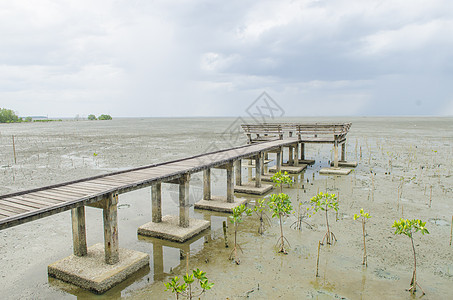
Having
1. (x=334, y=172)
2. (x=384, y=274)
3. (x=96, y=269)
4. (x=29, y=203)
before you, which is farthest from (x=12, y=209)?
(x=334, y=172)

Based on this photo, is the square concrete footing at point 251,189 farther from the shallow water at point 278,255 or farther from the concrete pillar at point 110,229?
the concrete pillar at point 110,229

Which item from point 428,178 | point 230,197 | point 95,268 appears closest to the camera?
point 95,268

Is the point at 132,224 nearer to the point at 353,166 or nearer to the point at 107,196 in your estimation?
the point at 107,196

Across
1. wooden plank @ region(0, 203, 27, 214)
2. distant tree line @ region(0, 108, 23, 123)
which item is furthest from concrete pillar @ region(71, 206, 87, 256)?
distant tree line @ region(0, 108, 23, 123)

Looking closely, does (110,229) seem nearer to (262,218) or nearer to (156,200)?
(156,200)

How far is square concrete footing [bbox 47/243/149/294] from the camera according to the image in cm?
571

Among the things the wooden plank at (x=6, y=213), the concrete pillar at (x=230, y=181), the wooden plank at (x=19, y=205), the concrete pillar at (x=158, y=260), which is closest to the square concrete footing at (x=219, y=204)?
the concrete pillar at (x=230, y=181)

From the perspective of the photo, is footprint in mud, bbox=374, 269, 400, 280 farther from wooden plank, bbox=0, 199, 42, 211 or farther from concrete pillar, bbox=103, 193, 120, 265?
wooden plank, bbox=0, 199, 42, 211

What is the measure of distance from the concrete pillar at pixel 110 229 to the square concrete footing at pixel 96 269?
16 centimetres

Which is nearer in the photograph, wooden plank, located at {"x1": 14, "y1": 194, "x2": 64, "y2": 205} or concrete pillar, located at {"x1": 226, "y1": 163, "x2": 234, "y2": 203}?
wooden plank, located at {"x1": 14, "y1": 194, "x2": 64, "y2": 205}

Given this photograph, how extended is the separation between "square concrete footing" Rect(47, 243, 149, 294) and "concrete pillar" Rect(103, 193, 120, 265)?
6.3 inches

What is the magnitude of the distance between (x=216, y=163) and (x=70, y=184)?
160 inches

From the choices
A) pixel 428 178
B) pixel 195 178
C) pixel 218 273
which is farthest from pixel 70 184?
pixel 428 178

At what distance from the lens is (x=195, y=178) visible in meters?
15.5
